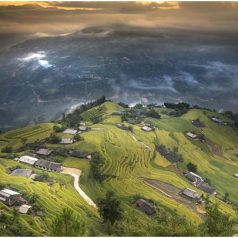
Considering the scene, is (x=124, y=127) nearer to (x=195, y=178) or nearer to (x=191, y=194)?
(x=195, y=178)

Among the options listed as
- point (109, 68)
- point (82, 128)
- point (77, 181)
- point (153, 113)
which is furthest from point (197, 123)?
point (77, 181)

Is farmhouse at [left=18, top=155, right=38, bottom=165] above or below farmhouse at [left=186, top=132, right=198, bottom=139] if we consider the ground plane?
below

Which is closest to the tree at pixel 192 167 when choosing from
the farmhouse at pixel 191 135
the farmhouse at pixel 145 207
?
the farmhouse at pixel 191 135

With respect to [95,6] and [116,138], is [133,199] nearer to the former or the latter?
[116,138]

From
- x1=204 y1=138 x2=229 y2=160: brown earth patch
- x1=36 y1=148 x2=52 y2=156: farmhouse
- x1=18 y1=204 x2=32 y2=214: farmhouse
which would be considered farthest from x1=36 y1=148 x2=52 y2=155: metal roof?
x1=204 y1=138 x2=229 y2=160: brown earth patch

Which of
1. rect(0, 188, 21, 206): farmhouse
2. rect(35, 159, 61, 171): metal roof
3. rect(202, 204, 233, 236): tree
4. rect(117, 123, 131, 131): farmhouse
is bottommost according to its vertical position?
rect(202, 204, 233, 236): tree

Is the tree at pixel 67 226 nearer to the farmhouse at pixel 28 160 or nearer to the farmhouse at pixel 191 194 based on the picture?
A: the farmhouse at pixel 28 160

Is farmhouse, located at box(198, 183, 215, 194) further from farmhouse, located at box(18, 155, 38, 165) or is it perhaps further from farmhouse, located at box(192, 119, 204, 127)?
farmhouse, located at box(18, 155, 38, 165)
